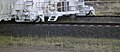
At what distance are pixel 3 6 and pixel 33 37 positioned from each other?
4312 mm

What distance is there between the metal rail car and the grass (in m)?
3.48

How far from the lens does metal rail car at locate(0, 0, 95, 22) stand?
1725 centimetres

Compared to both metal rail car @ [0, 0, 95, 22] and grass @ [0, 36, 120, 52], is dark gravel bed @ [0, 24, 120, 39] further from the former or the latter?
metal rail car @ [0, 0, 95, 22]

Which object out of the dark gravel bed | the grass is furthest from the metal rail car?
the grass

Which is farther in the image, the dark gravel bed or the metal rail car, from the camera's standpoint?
the metal rail car

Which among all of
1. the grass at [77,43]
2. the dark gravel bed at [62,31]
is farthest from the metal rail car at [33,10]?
the grass at [77,43]

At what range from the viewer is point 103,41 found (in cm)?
1227

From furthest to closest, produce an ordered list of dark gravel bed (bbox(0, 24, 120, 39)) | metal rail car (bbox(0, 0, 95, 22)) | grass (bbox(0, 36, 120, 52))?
metal rail car (bbox(0, 0, 95, 22)), dark gravel bed (bbox(0, 24, 120, 39)), grass (bbox(0, 36, 120, 52))

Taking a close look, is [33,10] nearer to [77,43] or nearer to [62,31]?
[62,31]

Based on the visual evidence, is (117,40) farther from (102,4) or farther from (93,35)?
(102,4)

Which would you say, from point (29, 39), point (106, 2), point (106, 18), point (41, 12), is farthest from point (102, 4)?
point (29, 39)

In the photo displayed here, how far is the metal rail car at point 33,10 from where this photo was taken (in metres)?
17.2

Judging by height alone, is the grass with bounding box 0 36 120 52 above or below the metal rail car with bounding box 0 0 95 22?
below

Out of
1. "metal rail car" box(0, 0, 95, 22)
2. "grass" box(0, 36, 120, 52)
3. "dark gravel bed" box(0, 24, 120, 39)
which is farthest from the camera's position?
"metal rail car" box(0, 0, 95, 22)
